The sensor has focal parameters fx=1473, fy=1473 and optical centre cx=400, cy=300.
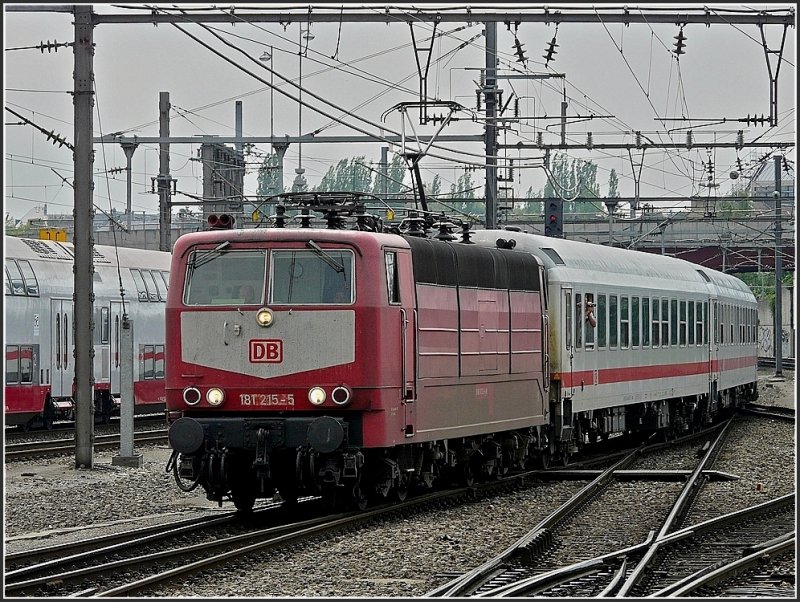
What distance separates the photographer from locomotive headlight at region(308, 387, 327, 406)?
14.3m

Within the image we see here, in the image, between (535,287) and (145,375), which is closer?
(535,287)

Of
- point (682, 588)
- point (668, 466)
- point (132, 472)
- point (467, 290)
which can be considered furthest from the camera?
point (668, 466)

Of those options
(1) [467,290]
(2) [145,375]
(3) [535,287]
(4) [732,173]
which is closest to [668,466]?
(3) [535,287]

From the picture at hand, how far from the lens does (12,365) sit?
27.7m

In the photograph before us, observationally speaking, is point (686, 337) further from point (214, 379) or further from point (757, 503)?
point (214, 379)

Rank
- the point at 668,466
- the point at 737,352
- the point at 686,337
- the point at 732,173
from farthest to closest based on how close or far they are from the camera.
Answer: the point at 732,173 → the point at 737,352 → the point at 686,337 → the point at 668,466

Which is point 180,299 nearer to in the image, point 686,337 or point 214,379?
point 214,379

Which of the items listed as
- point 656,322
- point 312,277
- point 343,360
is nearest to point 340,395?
point 343,360

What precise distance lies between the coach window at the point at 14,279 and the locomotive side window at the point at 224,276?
1342 centimetres

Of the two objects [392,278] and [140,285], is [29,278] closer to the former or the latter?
[140,285]

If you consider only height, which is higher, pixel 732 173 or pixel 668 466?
pixel 732 173

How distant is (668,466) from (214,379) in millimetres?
10081

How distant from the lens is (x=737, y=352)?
119 ft

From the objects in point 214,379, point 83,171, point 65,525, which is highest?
point 83,171
